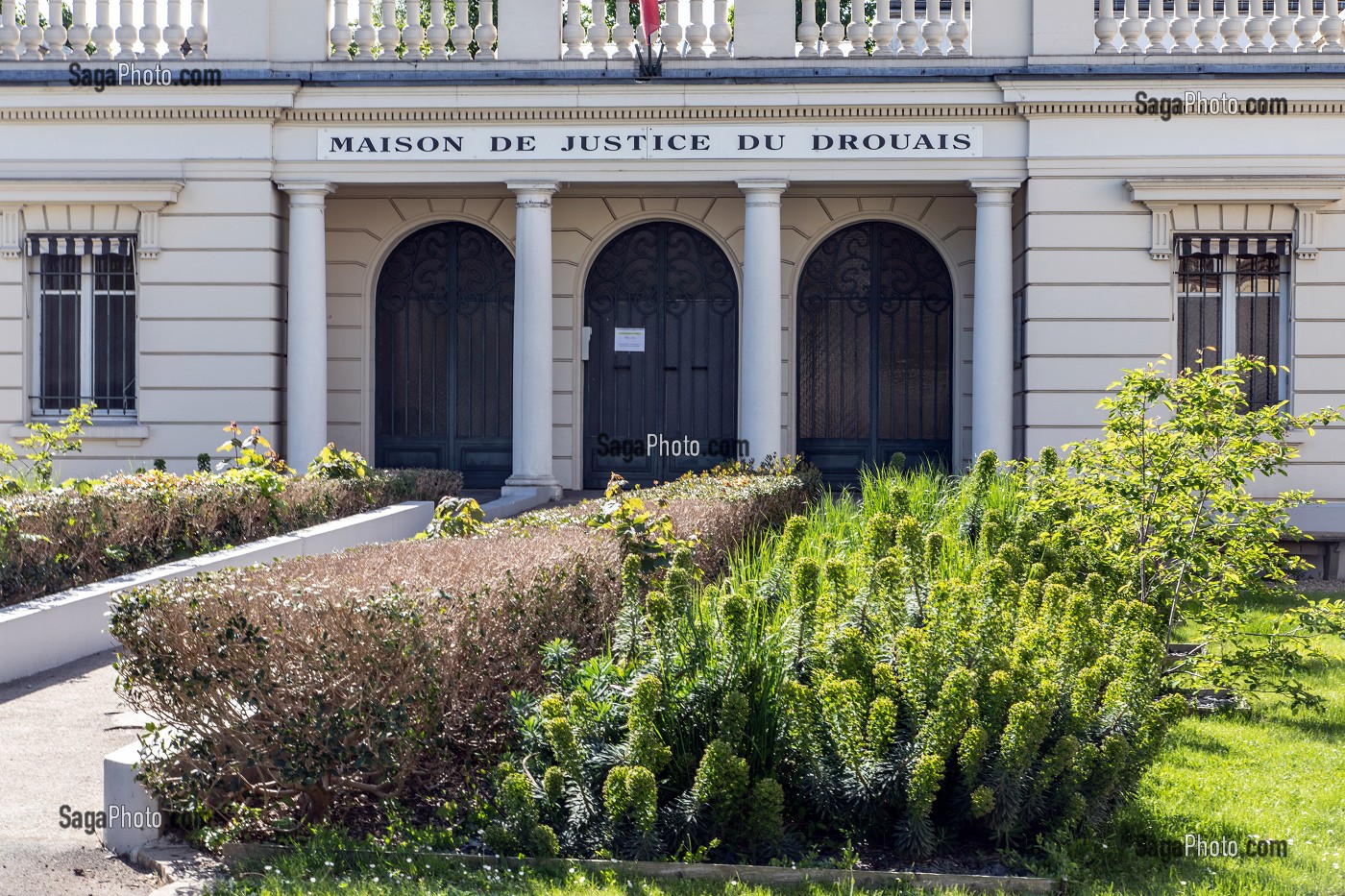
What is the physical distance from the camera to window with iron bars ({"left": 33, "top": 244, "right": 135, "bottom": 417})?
17.0 meters

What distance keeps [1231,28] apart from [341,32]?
420 inches

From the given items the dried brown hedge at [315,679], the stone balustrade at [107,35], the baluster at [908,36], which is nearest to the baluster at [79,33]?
the stone balustrade at [107,35]

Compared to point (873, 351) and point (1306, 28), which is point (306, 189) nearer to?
point (873, 351)

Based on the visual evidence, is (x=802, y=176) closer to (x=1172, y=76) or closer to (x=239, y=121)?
(x=1172, y=76)

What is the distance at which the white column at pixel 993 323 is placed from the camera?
16.0 meters

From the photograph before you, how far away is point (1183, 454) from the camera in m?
7.59

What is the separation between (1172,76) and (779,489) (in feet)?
24.6

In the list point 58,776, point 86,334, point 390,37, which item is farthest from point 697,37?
point 58,776

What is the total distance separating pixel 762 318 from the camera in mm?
16219

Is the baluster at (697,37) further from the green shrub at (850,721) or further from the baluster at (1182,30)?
the green shrub at (850,721)

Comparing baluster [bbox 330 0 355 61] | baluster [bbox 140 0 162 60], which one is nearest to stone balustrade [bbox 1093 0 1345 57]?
baluster [bbox 330 0 355 61]

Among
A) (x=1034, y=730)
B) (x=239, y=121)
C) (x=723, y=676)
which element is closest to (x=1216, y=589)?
(x=1034, y=730)

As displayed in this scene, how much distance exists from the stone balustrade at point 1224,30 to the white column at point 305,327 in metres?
9.71
